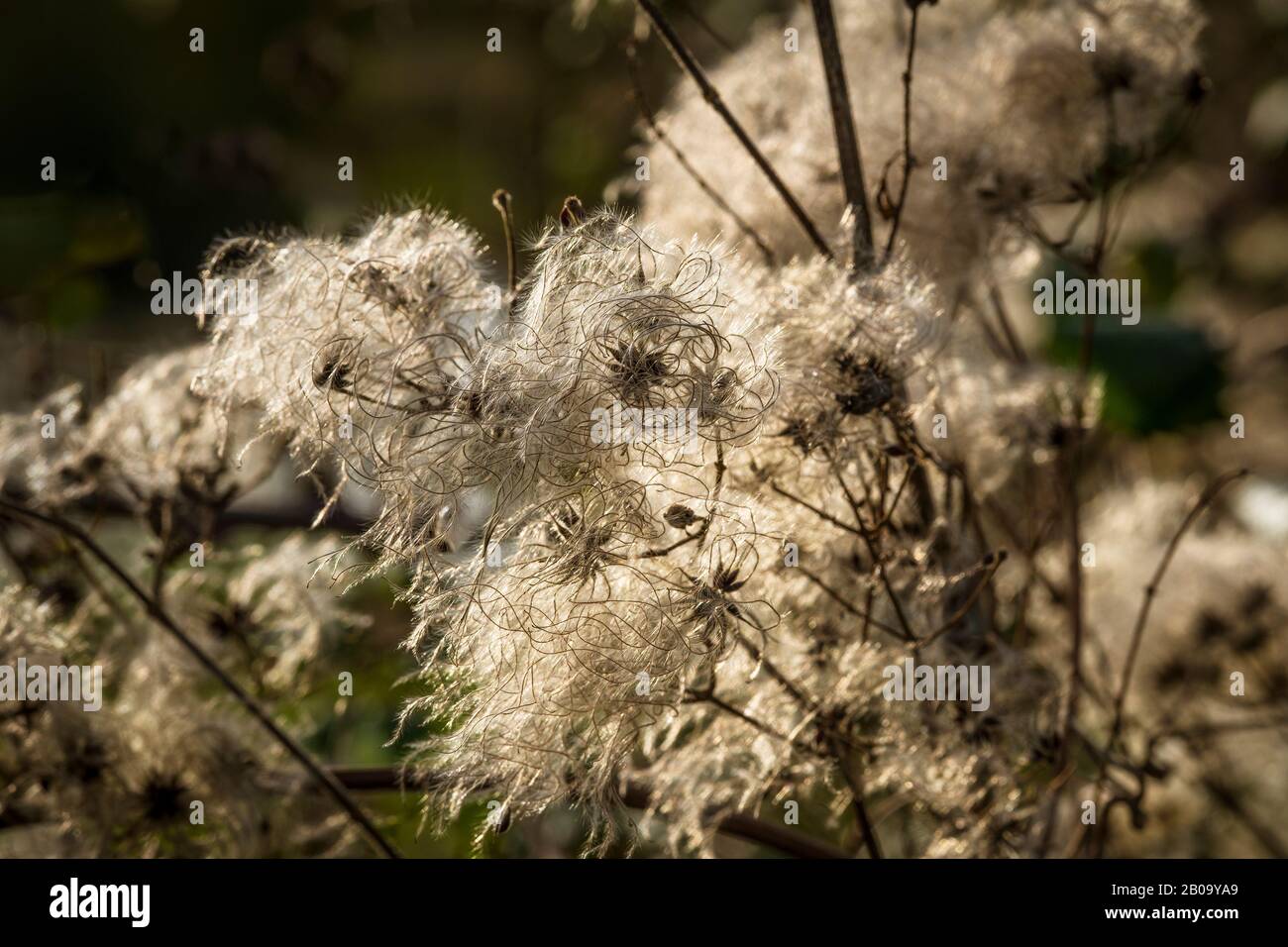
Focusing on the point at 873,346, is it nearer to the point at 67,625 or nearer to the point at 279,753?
the point at 279,753

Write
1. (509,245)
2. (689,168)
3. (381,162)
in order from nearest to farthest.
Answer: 1. (509,245)
2. (689,168)
3. (381,162)

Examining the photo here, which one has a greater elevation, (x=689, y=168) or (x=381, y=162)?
(x=381, y=162)

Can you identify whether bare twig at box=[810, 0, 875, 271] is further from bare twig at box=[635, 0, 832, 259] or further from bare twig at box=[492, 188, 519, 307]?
bare twig at box=[492, 188, 519, 307]

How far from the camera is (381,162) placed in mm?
6047

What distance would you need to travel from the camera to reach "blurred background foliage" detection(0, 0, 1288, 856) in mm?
2434

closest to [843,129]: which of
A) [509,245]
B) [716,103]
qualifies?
[716,103]

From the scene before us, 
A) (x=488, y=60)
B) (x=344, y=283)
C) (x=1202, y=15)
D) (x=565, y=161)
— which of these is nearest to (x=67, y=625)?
(x=344, y=283)

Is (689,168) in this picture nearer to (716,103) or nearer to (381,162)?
(716,103)

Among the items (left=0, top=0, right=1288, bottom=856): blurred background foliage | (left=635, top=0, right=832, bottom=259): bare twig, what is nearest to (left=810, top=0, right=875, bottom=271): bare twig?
(left=635, top=0, right=832, bottom=259): bare twig

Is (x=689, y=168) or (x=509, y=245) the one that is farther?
(x=689, y=168)

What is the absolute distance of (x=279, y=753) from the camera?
1.77m

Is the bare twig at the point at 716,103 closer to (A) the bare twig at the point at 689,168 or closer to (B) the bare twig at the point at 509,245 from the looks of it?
(A) the bare twig at the point at 689,168

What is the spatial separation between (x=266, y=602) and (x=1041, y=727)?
112 centimetres

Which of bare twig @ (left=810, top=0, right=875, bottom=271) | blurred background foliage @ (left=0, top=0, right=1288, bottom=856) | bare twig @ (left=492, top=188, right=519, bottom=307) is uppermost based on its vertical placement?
blurred background foliage @ (left=0, top=0, right=1288, bottom=856)
